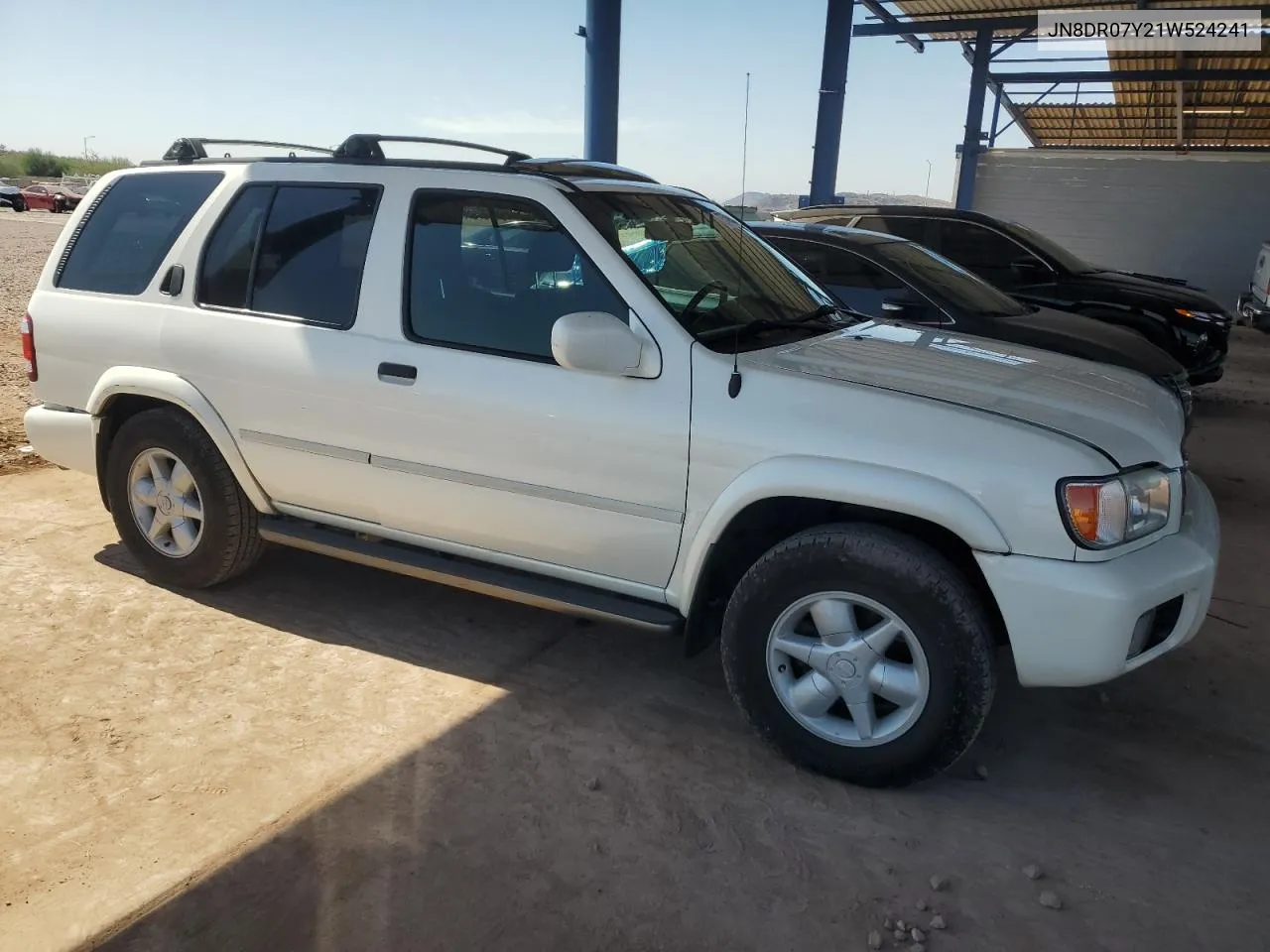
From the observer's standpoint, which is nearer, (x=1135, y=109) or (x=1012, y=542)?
(x=1012, y=542)

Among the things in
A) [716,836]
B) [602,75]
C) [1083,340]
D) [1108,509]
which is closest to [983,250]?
[1083,340]

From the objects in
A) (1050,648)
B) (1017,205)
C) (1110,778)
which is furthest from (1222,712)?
(1017,205)

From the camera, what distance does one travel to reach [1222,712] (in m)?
3.53

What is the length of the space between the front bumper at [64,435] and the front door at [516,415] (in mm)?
1604

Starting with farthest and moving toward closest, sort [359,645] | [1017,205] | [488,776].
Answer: [1017,205]
[359,645]
[488,776]

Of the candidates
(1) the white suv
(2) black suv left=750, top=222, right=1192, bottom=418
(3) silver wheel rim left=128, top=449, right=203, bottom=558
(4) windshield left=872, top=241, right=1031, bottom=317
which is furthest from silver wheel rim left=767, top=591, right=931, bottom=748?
(4) windshield left=872, top=241, right=1031, bottom=317

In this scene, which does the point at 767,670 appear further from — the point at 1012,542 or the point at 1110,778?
the point at 1110,778

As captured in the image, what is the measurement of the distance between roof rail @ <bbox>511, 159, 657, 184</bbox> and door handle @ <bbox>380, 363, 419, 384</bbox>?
2.77 feet

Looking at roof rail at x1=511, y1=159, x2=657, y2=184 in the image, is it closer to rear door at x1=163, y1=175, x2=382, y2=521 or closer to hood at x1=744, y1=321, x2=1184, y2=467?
rear door at x1=163, y1=175, x2=382, y2=521

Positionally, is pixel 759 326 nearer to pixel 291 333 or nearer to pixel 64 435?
pixel 291 333

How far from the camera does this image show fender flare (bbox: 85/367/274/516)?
3926mm

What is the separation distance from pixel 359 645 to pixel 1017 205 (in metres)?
17.8

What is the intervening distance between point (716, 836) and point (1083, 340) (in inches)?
189

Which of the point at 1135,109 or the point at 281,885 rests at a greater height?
the point at 1135,109
